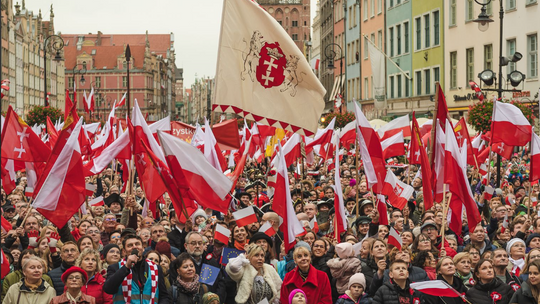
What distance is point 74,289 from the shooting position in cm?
799

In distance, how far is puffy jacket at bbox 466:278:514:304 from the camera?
8.60 meters

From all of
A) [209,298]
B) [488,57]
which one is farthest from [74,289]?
[488,57]

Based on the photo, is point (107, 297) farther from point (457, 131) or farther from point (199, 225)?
point (457, 131)

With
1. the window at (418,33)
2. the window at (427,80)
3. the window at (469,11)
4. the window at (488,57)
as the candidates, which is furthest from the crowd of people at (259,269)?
the window at (418,33)

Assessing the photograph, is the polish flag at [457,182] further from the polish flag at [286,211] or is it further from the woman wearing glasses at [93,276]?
the woman wearing glasses at [93,276]

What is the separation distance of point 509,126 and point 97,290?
998cm

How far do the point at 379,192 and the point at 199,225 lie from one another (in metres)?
2.82

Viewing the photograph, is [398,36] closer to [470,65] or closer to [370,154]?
[470,65]

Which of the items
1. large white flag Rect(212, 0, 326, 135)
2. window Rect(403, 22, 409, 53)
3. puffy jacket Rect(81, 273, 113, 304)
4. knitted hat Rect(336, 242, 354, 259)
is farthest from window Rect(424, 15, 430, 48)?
puffy jacket Rect(81, 273, 113, 304)

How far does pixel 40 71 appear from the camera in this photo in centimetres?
9806

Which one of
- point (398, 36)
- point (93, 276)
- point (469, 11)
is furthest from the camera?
point (398, 36)

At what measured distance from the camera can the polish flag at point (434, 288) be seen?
8172mm

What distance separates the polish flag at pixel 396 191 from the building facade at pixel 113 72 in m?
117

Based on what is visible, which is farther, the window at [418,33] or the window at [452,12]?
the window at [418,33]
